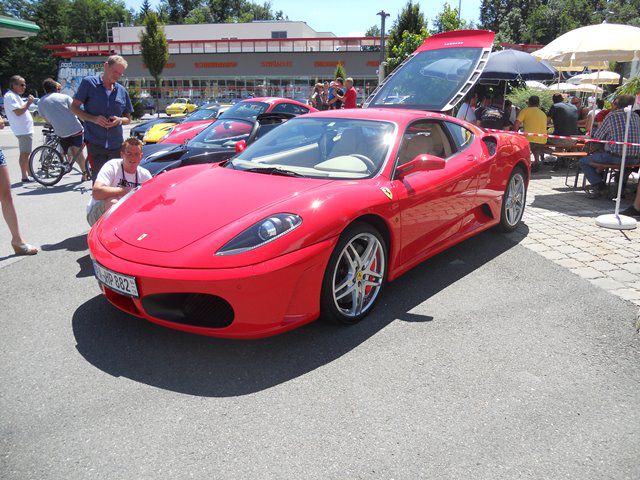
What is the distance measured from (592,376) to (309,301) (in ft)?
5.39

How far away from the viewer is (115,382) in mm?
2797

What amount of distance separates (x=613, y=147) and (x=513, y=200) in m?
2.89

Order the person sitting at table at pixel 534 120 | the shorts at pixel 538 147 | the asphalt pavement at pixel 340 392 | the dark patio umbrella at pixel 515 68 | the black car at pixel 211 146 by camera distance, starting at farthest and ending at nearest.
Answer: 1. the dark patio umbrella at pixel 515 68
2. the shorts at pixel 538 147
3. the person sitting at table at pixel 534 120
4. the black car at pixel 211 146
5. the asphalt pavement at pixel 340 392

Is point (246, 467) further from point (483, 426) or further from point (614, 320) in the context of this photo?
point (614, 320)

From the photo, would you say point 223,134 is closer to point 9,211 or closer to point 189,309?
point 9,211

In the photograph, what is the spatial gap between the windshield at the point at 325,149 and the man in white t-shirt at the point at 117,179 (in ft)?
3.41

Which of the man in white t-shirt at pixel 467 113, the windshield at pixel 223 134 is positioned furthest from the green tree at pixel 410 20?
the windshield at pixel 223 134

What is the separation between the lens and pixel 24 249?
4.95 metres

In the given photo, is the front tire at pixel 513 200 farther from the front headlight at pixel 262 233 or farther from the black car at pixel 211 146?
the front headlight at pixel 262 233

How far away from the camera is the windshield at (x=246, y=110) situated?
9.05 m

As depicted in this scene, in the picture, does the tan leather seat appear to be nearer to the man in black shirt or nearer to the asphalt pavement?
the asphalt pavement

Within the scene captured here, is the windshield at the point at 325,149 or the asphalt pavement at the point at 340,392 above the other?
the windshield at the point at 325,149

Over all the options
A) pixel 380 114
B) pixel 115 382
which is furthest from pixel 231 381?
pixel 380 114

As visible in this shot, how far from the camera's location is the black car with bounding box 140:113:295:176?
640 cm
